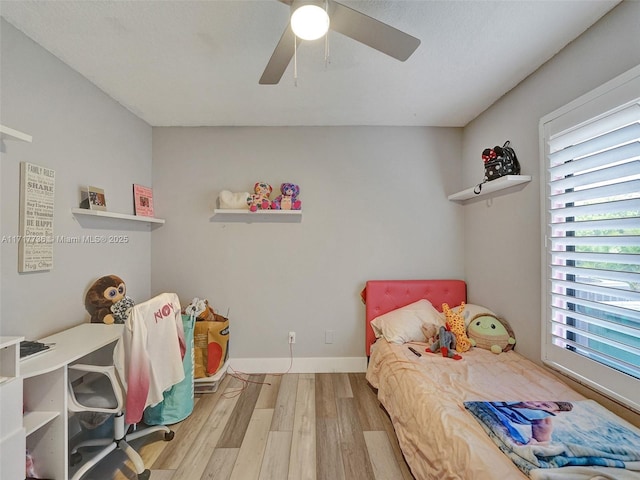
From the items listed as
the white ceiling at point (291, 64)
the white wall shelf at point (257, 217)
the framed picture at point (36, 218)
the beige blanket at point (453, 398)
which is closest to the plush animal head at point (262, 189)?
the white wall shelf at point (257, 217)

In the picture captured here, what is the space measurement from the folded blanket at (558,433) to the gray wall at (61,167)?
2520 millimetres

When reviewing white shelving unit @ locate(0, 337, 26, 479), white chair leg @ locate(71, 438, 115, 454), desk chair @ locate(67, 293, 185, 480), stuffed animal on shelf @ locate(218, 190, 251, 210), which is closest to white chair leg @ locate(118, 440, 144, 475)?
desk chair @ locate(67, 293, 185, 480)

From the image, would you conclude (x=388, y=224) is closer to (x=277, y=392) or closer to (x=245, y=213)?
(x=245, y=213)

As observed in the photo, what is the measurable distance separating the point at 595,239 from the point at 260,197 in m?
2.40

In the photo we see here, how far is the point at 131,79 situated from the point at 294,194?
1.50 meters

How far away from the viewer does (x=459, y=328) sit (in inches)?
88.0

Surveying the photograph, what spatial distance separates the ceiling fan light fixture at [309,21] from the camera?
1.10 m

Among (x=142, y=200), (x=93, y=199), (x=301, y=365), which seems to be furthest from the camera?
(x=301, y=365)

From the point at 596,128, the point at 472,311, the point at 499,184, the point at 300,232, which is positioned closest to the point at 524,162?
the point at 499,184

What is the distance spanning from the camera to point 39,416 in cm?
135

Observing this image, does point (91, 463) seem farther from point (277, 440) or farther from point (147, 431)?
point (277, 440)

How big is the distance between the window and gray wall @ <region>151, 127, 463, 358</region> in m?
1.13

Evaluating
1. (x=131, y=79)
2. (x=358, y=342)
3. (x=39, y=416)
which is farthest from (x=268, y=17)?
(x=358, y=342)

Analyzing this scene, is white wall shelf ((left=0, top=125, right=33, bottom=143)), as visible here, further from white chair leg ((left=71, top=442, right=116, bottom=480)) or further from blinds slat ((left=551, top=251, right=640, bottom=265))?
blinds slat ((left=551, top=251, right=640, bottom=265))
